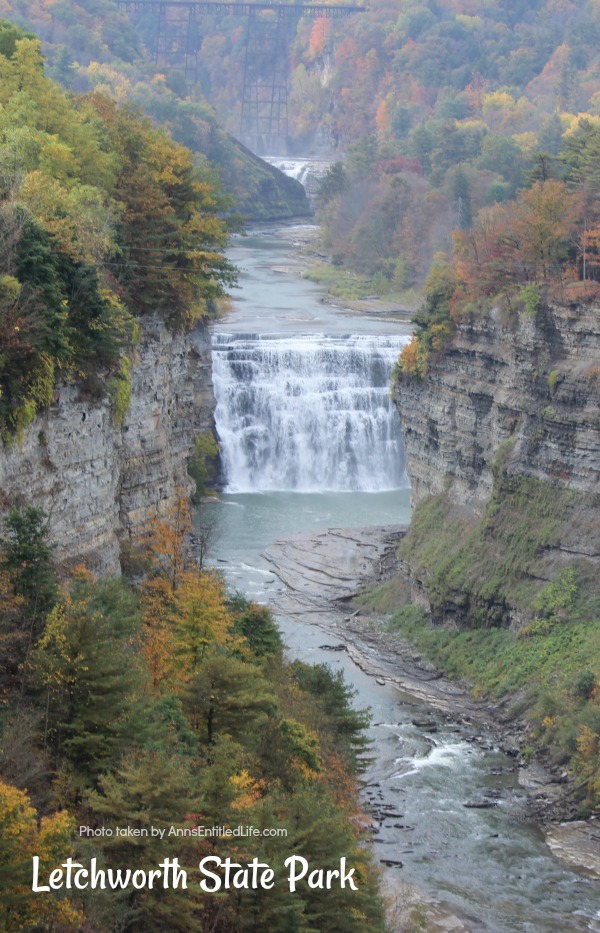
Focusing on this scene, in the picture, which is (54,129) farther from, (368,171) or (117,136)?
(368,171)

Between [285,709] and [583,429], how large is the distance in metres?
19.7

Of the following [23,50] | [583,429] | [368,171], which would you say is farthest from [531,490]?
[368,171]

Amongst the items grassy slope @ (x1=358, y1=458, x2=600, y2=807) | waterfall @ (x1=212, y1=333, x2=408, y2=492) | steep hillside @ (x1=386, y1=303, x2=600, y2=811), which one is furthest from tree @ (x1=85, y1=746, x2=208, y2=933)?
waterfall @ (x1=212, y1=333, x2=408, y2=492)

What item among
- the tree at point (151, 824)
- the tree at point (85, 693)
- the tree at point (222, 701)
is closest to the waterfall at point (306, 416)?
the tree at point (222, 701)

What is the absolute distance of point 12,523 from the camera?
31.5 meters

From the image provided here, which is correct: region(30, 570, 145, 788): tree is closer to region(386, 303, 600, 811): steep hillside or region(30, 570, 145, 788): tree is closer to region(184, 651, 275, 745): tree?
region(184, 651, 275, 745): tree

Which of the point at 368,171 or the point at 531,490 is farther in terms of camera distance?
the point at 368,171

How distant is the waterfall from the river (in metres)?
0.07

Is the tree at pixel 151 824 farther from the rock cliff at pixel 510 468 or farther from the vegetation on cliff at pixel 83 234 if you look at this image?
the rock cliff at pixel 510 468

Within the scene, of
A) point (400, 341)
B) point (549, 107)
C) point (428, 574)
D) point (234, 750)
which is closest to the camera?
point (234, 750)

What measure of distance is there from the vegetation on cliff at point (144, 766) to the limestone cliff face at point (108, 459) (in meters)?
1.66

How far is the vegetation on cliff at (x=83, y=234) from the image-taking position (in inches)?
1350

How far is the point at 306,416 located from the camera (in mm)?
86062

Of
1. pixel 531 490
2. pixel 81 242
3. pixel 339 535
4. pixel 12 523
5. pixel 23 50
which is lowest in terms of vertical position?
pixel 339 535
